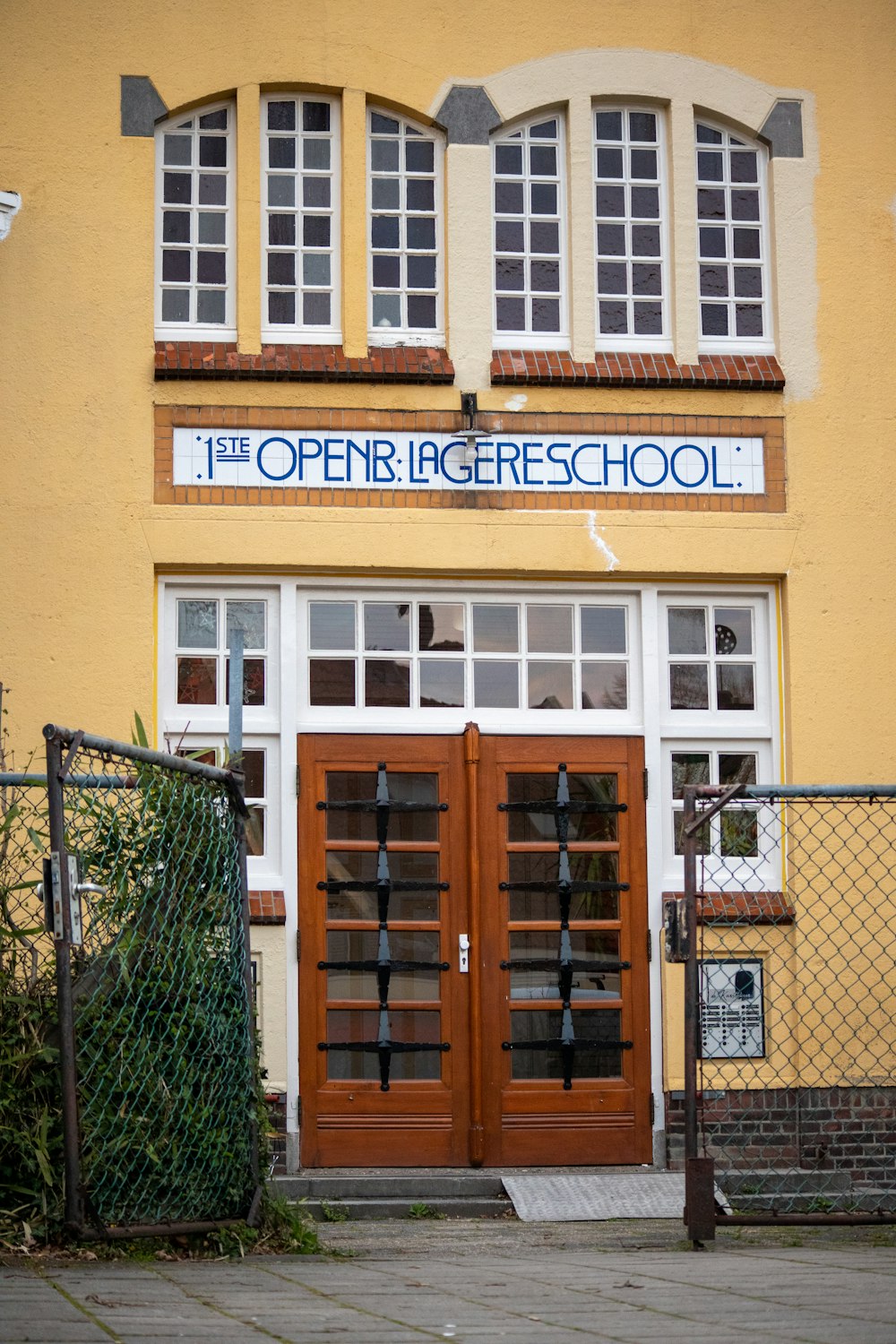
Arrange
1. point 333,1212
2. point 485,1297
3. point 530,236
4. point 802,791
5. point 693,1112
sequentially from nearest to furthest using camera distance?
point 485,1297, point 693,1112, point 802,791, point 333,1212, point 530,236

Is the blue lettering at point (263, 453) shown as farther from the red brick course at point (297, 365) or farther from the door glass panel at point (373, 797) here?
the door glass panel at point (373, 797)

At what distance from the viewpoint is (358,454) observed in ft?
33.0

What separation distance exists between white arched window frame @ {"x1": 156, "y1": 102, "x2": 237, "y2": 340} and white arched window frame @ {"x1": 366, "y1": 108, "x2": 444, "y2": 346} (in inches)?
32.5

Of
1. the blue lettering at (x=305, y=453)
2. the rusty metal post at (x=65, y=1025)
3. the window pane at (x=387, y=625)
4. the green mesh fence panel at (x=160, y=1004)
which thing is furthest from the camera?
the window pane at (x=387, y=625)

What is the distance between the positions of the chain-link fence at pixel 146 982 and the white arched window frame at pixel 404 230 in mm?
4482

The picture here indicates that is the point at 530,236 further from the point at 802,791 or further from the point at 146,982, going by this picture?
the point at 146,982

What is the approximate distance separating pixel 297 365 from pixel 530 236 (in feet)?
5.44

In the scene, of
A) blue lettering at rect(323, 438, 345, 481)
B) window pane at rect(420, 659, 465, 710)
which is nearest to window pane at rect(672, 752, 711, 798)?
window pane at rect(420, 659, 465, 710)

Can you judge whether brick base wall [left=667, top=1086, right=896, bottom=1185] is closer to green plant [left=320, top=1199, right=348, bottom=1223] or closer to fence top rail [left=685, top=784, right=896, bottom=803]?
green plant [left=320, top=1199, right=348, bottom=1223]

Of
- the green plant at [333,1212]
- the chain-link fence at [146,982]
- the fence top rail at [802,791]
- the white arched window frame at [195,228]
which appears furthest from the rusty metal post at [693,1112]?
the white arched window frame at [195,228]

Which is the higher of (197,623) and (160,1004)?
(197,623)

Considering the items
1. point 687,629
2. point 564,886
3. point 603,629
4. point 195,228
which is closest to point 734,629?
point 687,629

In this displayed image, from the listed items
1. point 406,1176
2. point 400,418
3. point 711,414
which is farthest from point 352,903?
point 711,414

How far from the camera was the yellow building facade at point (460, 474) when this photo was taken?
984cm
